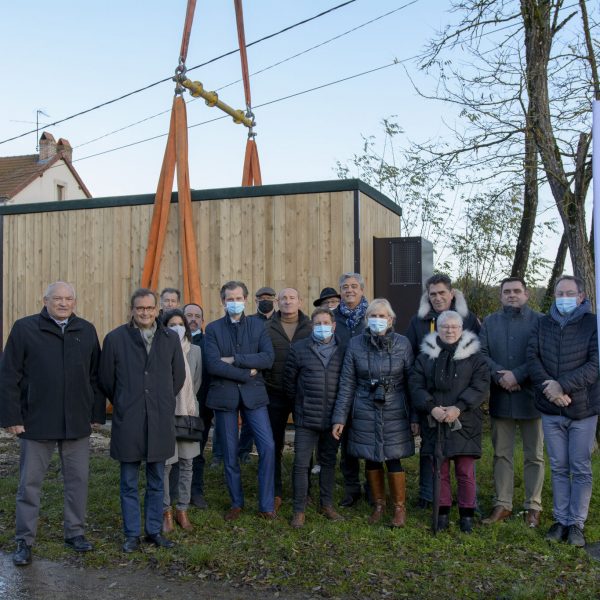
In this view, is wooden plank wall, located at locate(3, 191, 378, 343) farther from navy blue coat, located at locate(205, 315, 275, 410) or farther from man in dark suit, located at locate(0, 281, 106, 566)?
man in dark suit, located at locate(0, 281, 106, 566)

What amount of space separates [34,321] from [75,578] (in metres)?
1.71

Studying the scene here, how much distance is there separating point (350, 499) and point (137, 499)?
188 cm

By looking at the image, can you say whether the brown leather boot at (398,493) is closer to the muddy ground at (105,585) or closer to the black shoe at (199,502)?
the muddy ground at (105,585)

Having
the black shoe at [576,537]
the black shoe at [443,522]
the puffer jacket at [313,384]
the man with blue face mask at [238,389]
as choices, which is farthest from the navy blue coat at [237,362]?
the black shoe at [576,537]

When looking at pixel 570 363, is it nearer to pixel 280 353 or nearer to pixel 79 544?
pixel 280 353

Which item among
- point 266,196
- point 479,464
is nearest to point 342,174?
point 266,196

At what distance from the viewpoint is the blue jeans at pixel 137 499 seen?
5.22 m

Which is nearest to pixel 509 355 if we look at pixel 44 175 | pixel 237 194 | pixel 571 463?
pixel 571 463

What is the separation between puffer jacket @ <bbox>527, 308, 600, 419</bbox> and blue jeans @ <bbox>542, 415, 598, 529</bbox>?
0.09m

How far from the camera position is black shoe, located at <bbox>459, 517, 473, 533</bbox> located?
5473 millimetres

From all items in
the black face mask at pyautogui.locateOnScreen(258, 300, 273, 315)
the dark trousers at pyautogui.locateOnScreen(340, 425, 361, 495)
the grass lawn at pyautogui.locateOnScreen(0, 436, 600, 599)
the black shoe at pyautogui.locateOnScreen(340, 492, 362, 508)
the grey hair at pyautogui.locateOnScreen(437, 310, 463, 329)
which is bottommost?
the grass lawn at pyautogui.locateOnScreen(0, 436, 600, 599)

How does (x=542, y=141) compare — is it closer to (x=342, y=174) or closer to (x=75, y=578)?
(x=75, y=578)

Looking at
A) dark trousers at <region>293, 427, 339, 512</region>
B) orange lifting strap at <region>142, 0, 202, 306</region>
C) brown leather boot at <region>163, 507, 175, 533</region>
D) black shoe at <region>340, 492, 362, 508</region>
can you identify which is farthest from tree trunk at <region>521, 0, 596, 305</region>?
brown leather boot at <region>163, 507, 175, 533</region>

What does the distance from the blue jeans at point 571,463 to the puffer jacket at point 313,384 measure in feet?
5.20
